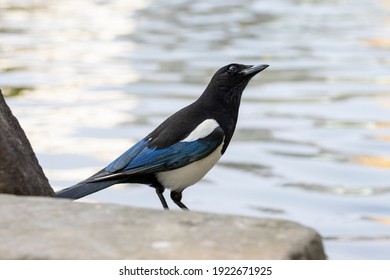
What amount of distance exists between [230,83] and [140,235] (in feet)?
7.37

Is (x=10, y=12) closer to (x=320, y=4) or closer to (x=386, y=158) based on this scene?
(x=320, y=4)

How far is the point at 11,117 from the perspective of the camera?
6980 millimetres

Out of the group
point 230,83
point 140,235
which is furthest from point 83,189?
point 140,235

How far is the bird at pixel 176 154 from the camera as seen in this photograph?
6.58m

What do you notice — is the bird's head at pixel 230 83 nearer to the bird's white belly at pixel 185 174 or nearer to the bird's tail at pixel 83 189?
the bird's white belly at pixel 185 174

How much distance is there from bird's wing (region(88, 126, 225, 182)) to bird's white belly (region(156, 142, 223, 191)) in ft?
0.15

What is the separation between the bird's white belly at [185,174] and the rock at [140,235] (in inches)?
51.3

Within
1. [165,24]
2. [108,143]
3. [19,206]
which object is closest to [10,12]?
[165,24]

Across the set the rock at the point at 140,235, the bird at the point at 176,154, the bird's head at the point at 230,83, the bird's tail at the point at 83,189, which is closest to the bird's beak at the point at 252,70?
the bird's head at the point at 230,83

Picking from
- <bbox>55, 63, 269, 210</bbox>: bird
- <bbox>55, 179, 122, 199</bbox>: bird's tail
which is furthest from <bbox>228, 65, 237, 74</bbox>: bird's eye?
<bbox>55, 179, 122, 199</bbox>: bird's tail

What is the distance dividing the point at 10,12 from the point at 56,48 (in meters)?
5.58

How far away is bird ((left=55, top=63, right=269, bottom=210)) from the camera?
6.58 metres

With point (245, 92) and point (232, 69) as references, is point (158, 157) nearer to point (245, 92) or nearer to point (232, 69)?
point (232, 69)

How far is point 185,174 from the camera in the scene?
674 centimetres
